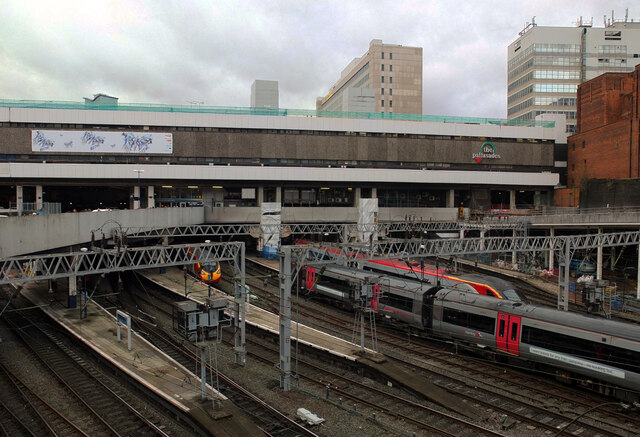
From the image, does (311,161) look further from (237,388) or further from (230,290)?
(237,388)

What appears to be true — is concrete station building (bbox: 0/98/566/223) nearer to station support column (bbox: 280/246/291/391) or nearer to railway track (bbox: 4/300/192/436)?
railway track (bbox: 4/300/192/436)

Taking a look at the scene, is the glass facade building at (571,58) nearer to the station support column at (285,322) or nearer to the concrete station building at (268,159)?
the concrete station building at (268,159)

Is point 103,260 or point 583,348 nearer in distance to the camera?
point 583,348

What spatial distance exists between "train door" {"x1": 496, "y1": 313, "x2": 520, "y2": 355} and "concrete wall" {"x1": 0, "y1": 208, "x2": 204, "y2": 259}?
1964cm

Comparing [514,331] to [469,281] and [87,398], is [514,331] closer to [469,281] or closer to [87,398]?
[469,281]

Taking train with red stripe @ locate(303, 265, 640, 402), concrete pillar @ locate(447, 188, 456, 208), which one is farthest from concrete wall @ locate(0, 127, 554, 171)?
train with red stripe @ locate(303, 265, 640, 402)

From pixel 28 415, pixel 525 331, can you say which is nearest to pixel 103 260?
pixel 28 415

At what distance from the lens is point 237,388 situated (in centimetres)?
1703

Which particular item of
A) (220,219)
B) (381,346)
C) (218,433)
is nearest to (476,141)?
(220,219)

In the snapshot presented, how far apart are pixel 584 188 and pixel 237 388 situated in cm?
4847

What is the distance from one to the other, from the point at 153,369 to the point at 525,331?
14900mm

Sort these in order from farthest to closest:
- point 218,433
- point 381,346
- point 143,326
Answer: point 143,326
point 381,346
point 218,433

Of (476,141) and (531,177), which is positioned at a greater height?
(476,141)

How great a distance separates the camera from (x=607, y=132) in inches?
2057
